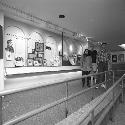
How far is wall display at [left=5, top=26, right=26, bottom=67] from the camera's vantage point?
870cm

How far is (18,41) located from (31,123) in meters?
7.30

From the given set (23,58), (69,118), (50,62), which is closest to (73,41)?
(50,62)

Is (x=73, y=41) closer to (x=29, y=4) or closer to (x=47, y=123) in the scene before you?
(x=29, y=4)

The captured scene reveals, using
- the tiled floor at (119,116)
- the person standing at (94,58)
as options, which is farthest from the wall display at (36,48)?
the tiled floor at (119,116)

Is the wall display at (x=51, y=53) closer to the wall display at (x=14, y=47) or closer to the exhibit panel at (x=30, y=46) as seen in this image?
the exhibit panel at (x=30, y=46)

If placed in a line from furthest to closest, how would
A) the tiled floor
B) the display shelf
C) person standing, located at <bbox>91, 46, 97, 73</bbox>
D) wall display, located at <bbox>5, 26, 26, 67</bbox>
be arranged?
wall display, located at <bbox>5, 26, 26, 67</bbox> → the display shelf → person standing, located at <bbox>91, 46, 97, 73</bbox> → the tiled floor

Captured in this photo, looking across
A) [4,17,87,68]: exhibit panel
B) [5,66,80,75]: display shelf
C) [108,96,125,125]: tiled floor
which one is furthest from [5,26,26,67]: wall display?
[108,96,125,125]: tiled floor

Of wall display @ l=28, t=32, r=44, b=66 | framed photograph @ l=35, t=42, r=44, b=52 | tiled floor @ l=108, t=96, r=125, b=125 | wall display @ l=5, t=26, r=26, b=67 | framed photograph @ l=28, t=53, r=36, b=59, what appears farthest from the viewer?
framed photograph @ l=35, t=42, r=44, b=52

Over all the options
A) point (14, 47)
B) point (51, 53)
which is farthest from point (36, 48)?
point (14, 47)

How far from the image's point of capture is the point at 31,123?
2.62 m

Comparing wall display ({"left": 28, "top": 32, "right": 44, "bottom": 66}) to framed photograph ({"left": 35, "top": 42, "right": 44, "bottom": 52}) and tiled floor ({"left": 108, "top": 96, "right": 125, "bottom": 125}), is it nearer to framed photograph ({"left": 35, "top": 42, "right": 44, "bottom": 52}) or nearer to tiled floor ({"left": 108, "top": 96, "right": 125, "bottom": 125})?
framed photograph ({"left": 35, "top": 42, "right": 44, "bottom": 52})

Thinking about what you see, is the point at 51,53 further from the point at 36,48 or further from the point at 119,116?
the point at 119,116

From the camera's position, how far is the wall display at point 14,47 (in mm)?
8703

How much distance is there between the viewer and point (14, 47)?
9.12 metres
